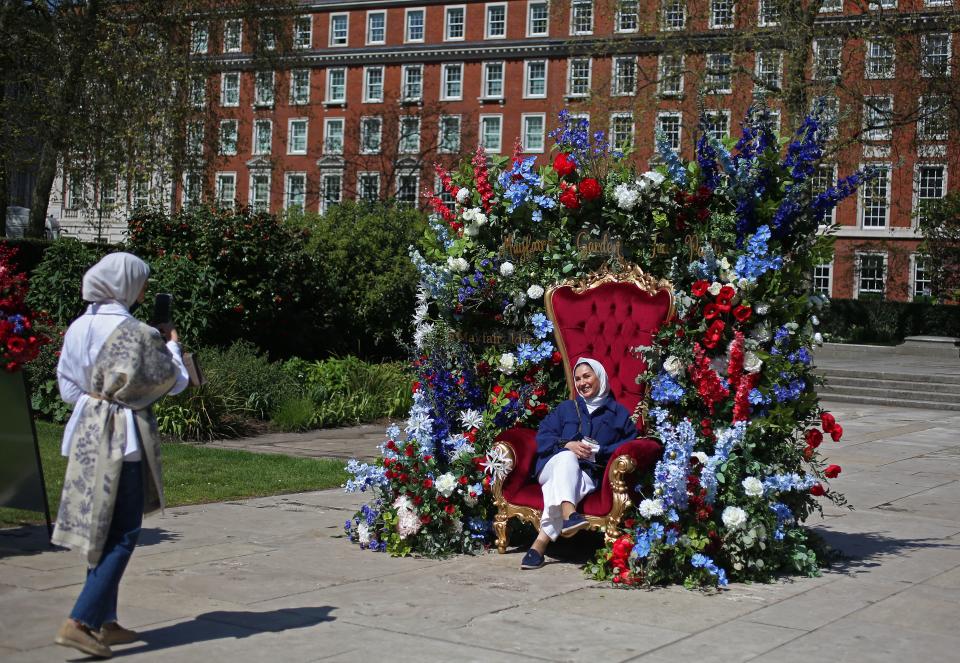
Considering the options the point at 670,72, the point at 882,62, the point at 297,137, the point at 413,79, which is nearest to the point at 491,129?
the point at 413,79

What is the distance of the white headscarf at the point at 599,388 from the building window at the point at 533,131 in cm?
5475

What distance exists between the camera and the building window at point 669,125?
7742 millimetres

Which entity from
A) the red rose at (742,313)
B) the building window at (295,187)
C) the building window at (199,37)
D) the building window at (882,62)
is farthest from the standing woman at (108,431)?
the building window at (295,187)

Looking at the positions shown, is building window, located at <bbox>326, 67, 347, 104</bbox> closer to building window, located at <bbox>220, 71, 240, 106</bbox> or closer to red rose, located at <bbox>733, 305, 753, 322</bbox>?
building window, located at <bbox>220, 71, 240, 106</bbox>

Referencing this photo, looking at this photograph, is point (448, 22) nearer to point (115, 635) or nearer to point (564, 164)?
point (564, 164)

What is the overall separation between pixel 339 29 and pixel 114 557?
65.2 metres

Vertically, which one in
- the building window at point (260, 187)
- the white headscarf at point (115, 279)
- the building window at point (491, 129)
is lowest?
the white headscarf at point (115, 279)

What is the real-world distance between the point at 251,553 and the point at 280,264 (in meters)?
10.4

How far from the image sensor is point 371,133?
57906mm

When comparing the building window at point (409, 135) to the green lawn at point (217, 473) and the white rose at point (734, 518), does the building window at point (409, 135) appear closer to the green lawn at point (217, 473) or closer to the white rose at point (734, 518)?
the green lawn at point (217, 473)

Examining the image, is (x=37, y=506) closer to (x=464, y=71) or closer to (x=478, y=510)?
(x=478, y=510)

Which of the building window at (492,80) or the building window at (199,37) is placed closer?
the building window at (199,37)

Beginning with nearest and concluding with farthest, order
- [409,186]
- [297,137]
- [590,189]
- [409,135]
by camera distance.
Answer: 1. [590,189]
2. [409,135]
3. [409,186]
4. [297,137]

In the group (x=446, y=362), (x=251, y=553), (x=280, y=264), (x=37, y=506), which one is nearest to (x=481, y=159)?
(x=446, y=362)
